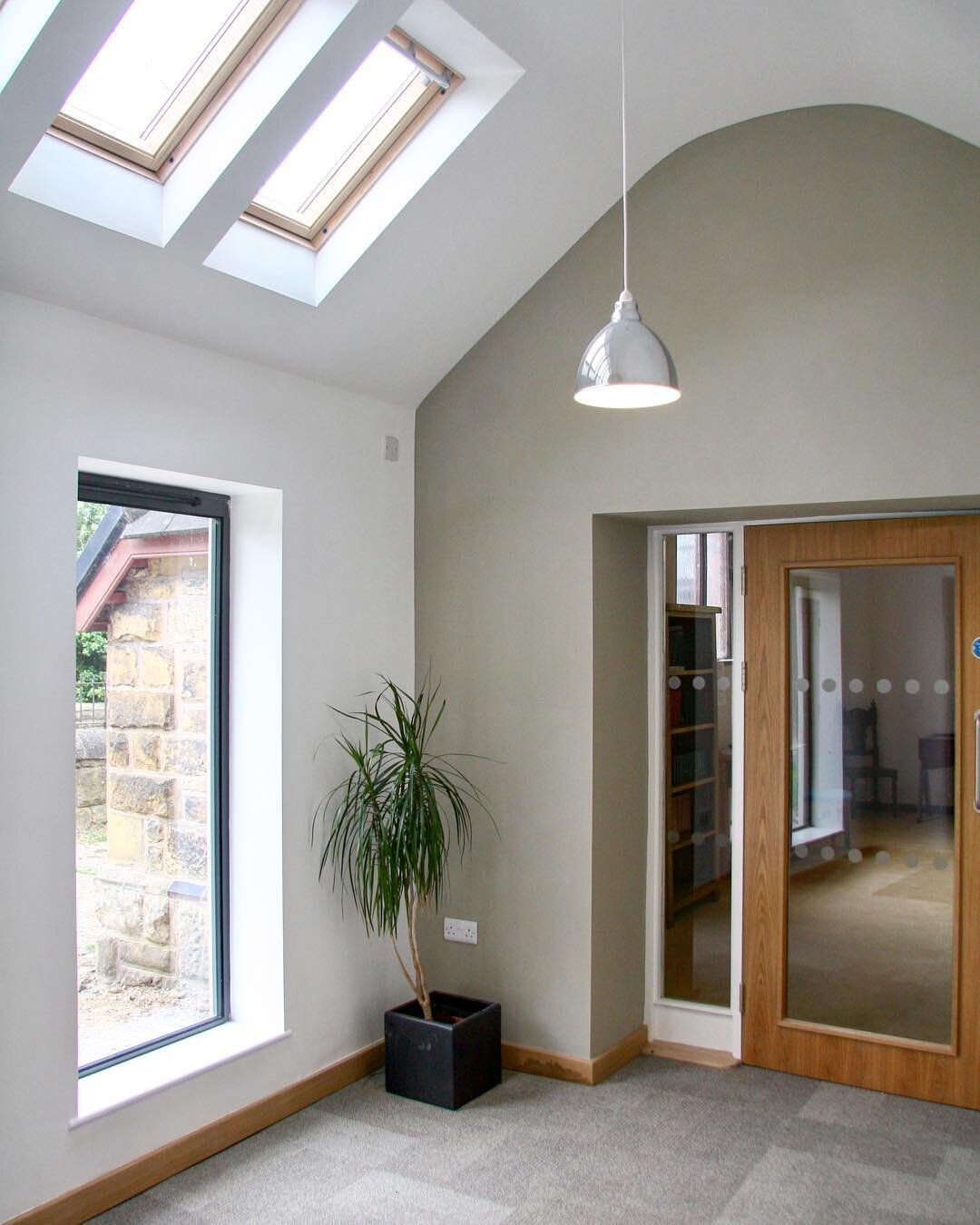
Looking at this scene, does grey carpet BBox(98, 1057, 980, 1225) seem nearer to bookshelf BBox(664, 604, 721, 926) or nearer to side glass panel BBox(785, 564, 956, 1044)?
side glass panel BBox(785, 564, 956, 1044)

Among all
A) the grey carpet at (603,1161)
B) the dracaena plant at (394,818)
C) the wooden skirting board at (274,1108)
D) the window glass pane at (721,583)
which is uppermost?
the window glass pane at (721,583)

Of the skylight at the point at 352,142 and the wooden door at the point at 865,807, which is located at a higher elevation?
the skylight at the point at 352,142

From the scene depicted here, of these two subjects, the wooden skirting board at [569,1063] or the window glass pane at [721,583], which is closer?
the wooden skirting board at [569,1063]

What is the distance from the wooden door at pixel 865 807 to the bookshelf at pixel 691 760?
0.63 feet

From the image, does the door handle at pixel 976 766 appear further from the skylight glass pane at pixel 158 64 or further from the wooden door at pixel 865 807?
the skylight glass pane at pixel 158 64

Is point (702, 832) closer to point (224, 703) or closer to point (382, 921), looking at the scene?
point (382, 921)

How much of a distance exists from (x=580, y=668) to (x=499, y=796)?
0.64 meters

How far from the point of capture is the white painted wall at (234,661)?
312 cm

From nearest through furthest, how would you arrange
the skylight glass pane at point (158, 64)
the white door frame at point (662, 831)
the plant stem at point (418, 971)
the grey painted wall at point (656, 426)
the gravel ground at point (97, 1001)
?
the skylight glass pane at point (158, 64), the gravel ground at point (97, 1001), the grey painted wall at point (656, 426), the plant stem at point (418, 971), the white door frame at point (662, 831)

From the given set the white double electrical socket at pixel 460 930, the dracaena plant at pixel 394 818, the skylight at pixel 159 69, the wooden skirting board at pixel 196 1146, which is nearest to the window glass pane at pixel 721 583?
the dracaena plant at pixel 394 818

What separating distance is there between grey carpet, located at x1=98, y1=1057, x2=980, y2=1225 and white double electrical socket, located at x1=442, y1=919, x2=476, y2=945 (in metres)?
0.58

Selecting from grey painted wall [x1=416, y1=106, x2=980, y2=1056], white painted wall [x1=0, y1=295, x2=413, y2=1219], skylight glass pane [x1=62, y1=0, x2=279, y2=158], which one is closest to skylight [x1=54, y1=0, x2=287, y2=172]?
skylight glass pane [x1=62, y1=0, x2=279, y2=158]

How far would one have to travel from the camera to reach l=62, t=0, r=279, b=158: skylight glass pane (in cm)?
298

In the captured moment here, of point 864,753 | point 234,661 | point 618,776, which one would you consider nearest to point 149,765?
point 234,661
